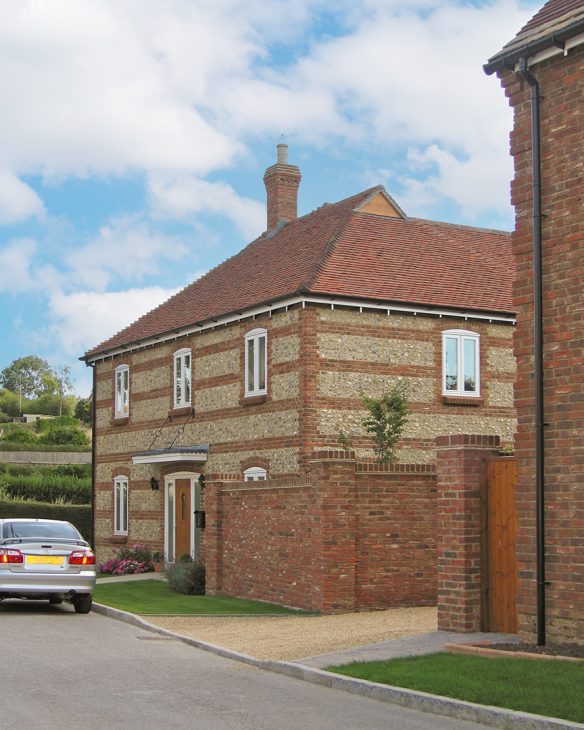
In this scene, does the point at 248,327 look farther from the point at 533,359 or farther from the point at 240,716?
the point at 240,716

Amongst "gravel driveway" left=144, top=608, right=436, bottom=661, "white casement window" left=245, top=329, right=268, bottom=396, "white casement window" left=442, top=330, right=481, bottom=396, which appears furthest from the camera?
"white casement window" left=442, top=330, right=481, bottom=396

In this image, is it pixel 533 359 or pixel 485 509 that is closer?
pixel 533 359

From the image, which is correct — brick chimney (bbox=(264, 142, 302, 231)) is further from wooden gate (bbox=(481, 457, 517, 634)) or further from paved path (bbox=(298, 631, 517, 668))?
paved path (bbox=(298, 631, 517, 668))

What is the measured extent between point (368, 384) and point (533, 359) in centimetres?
1107

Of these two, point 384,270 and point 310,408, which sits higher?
point 384,270

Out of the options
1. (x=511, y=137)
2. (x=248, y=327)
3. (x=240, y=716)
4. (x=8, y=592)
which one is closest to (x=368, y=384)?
(x=248, y=327)

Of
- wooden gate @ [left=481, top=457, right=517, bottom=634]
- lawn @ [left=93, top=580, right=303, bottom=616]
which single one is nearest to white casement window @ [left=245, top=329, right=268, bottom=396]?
lawn @ [left=93, top=580, right=303, bottom=616]

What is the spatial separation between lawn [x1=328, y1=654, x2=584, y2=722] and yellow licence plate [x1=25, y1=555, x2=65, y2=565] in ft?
24.2

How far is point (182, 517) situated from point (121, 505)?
4.38 meters

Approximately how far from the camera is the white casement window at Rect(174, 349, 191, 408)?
27734 mm

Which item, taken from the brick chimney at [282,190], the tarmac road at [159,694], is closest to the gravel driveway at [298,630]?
the tarmac road at [159,694]

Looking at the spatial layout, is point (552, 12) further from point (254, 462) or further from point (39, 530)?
point (254, 462)

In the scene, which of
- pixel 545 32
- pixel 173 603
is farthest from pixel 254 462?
pixel 545 32

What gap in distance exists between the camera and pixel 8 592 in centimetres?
1709
